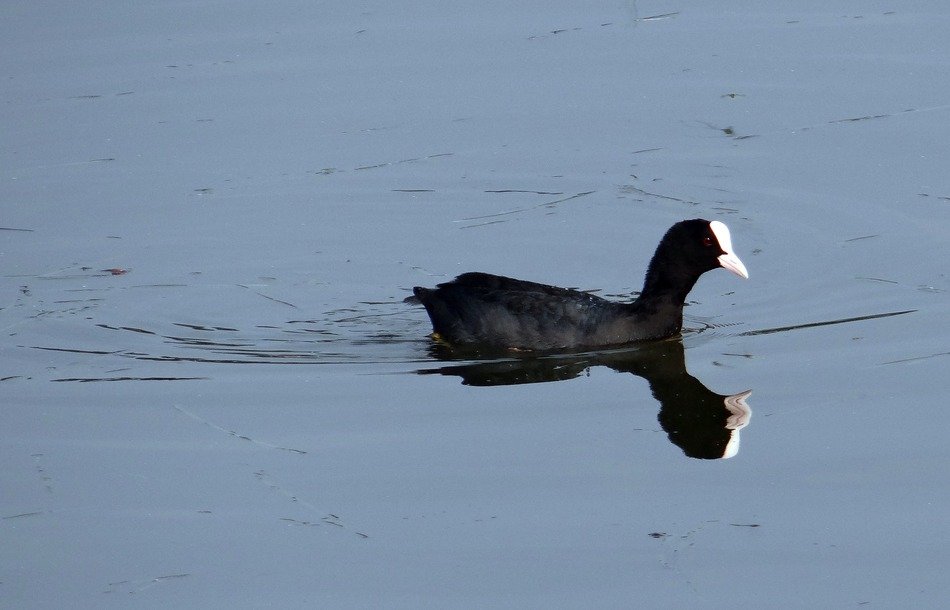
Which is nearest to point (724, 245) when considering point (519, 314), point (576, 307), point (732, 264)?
point (732, 264)

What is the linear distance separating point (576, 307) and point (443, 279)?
1276mm

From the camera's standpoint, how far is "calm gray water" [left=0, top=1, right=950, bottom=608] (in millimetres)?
5043

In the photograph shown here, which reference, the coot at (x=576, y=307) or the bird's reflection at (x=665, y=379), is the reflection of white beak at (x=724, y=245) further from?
the bird's reflection at (x=665, y=379)

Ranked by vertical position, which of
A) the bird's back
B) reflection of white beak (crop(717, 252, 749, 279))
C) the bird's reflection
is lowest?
the bird's reflection

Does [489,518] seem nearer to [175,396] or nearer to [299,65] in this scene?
[175,396]

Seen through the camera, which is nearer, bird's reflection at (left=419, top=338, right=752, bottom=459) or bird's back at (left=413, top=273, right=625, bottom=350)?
bird's reflection at (left=419, top=338, right=752, bottom=459)

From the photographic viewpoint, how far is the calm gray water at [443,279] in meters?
5.04

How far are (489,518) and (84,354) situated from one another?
3005 mm

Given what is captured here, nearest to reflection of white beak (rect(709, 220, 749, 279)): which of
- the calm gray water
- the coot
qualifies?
the coot

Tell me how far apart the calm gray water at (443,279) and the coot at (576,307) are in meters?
0.16

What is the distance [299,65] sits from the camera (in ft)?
38.5

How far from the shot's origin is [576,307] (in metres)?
7.49

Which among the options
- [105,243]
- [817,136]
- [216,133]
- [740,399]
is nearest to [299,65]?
[216,133]

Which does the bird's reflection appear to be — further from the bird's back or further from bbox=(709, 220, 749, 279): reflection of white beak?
bbox=(709, 220, 749, 279): reflection of white beak
